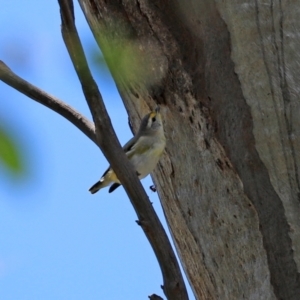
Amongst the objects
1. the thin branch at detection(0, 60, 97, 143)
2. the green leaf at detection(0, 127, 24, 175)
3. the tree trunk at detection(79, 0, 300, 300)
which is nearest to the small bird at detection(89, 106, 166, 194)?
the tree trunk at detection(79, 0, 300, 300)

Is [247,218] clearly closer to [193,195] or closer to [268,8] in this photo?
[193,195]

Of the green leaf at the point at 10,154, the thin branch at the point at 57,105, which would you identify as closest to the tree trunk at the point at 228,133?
the thin branch at the point at 57,105

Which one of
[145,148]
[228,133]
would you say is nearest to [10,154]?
[228,133]

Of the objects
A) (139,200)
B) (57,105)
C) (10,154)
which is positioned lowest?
(10,154)

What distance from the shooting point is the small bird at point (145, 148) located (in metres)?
2.12

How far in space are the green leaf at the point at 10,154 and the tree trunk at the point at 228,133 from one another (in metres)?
0.78

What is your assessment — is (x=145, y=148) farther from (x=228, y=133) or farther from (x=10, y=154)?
(x=10, y=154)

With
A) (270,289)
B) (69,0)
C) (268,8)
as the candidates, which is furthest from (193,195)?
(69,0)

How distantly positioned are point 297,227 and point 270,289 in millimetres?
162

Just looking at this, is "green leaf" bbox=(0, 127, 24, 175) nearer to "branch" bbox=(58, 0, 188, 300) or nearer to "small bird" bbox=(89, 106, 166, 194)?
"branch" bbox=(58, 0, 188, 300)

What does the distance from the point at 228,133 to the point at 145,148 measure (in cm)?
103

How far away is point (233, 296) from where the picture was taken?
1558 mm

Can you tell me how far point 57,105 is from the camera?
1384 mm

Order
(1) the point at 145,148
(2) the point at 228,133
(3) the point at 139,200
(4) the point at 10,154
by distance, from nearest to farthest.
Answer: (4) the point at 10,154 < (3) the point at 139,200 < (2) the point at 228,133 < (1) the point at 145,148
